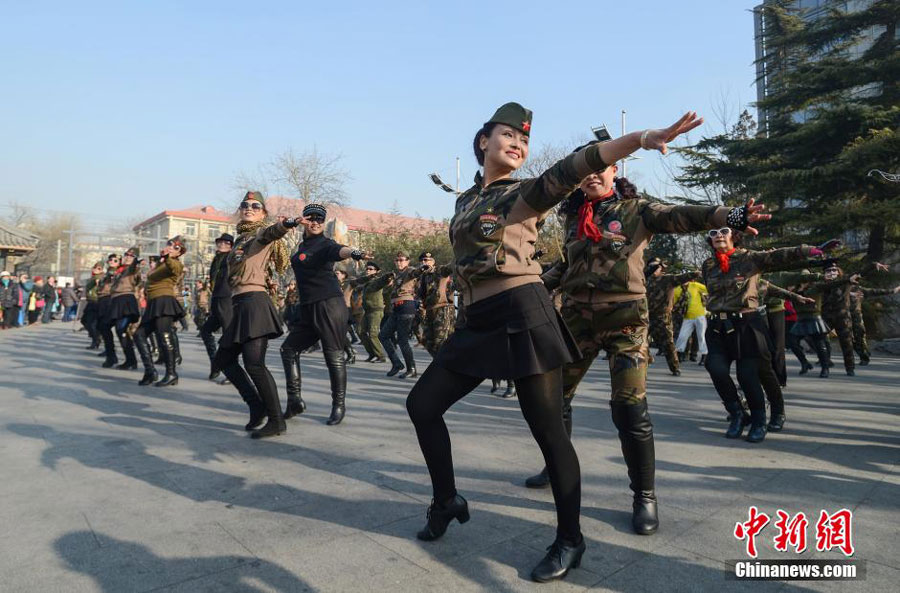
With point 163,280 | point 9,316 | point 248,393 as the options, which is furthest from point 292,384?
point 9,316

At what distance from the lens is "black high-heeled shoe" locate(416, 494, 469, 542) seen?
2902 millimetres

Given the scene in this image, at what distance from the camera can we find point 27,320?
29.0m

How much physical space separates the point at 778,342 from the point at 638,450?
519 centimetres

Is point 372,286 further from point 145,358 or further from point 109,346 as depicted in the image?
point 109,346

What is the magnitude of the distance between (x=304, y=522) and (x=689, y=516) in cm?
211

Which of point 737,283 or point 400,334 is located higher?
point 737,283

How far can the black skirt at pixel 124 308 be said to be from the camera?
9.74 metres

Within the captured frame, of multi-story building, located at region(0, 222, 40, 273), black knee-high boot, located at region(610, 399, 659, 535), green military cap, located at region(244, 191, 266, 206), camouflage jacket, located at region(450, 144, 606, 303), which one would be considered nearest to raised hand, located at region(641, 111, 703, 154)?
camouflage jacket, located at region(450, 144, 606, 303)

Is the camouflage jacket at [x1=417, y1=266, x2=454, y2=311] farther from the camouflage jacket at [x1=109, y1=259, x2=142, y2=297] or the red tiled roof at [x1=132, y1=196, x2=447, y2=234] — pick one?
the red tiled roof at [x1=132, y1=196, x2=447, y2=234]

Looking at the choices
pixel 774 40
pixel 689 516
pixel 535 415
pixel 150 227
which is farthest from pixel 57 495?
pixel 150 227

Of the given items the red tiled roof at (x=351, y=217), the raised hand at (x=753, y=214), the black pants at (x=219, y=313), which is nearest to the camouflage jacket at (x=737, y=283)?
the raised hand at (x=753, y=214)

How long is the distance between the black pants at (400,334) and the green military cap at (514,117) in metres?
7.54

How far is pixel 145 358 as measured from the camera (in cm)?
862

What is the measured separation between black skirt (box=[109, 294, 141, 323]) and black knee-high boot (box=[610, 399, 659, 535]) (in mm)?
8800
